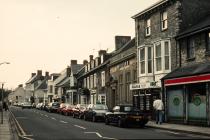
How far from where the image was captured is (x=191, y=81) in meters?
29.5

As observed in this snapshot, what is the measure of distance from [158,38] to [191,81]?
8.33 metres

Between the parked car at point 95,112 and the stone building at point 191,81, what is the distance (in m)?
5.91

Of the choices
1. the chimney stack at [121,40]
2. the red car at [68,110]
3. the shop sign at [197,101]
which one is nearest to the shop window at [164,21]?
the shop sign at [197,101]

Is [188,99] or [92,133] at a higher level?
[188,99]

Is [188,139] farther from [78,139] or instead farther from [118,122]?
[118,122]

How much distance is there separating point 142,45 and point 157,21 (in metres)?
3.07

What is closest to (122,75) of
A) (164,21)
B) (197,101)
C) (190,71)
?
(164,21)

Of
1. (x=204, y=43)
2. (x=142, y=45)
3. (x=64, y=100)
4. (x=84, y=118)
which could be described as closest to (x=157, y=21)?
(x=142, y=45)

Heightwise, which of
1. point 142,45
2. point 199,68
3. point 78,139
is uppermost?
point 142,45

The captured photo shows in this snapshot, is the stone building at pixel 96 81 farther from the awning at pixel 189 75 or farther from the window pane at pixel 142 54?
the awning at pixel 189 75

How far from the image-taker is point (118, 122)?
31.1 metres

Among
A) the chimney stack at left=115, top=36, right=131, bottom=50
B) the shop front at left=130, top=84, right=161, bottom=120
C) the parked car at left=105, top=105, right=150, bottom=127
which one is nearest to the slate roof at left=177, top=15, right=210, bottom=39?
the shop front at left=130, top=84, right=161, bottom=120

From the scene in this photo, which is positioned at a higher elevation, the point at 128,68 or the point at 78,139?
the point at 128,68

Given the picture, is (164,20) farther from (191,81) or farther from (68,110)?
(68,110)
